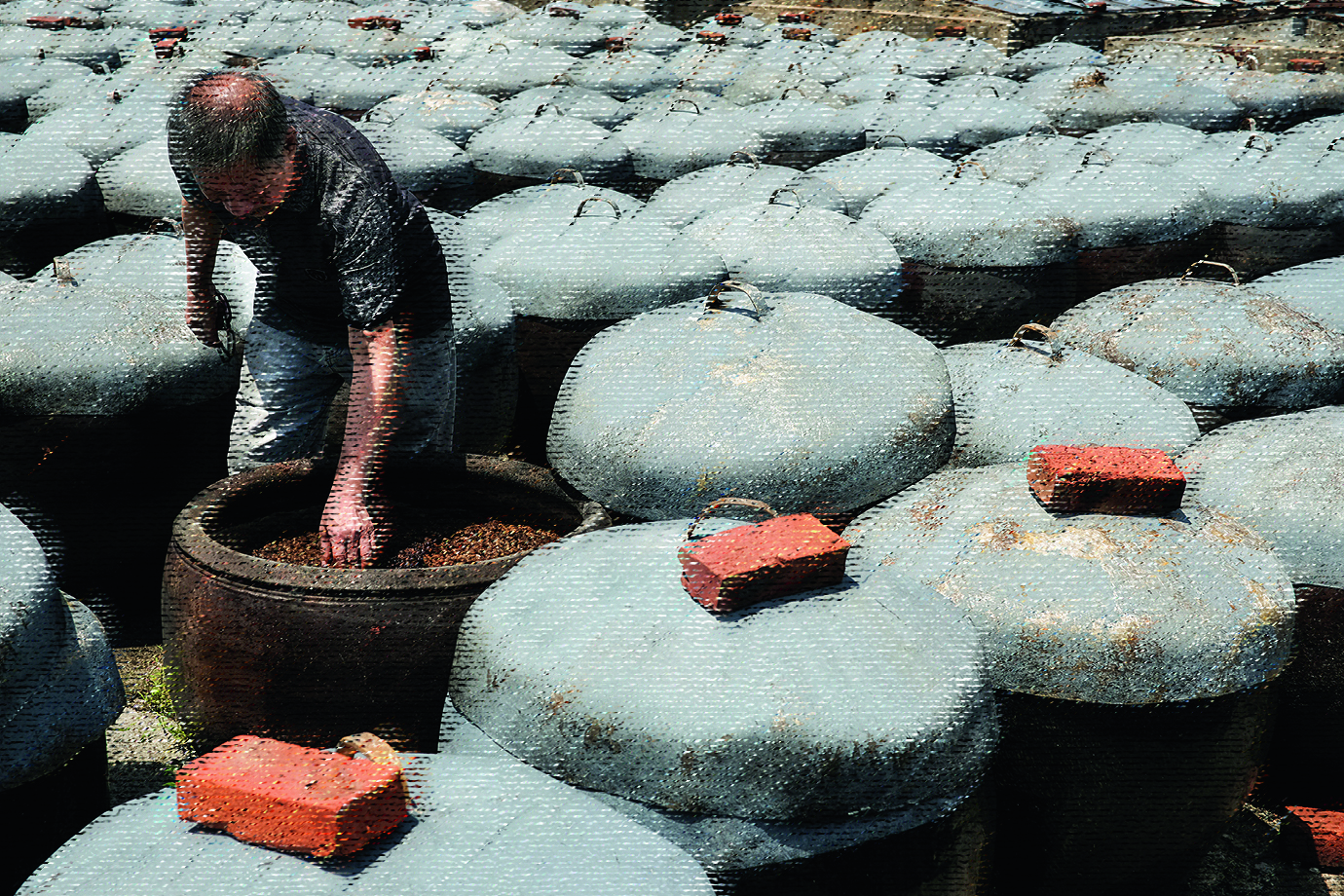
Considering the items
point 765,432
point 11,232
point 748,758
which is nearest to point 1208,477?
point 765,432

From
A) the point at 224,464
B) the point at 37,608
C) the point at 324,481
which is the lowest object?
the point at 224,464

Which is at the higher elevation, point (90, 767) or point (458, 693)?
point (458, 693)

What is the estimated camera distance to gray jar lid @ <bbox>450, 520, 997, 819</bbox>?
2.07 meters

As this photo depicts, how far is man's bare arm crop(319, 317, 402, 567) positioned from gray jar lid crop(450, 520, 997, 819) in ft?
2.14

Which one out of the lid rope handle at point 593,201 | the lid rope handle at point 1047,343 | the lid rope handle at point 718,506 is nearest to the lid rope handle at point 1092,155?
the lid rope handle at point 1047,343

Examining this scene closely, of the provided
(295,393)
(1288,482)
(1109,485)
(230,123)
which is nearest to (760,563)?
(1109,485)

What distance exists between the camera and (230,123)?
2.87 m

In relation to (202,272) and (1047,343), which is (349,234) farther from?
(1047,343)

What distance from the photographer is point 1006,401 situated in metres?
3.83

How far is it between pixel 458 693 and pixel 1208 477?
230 centimetres

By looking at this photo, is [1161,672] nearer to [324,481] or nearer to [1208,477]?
[1208,477]

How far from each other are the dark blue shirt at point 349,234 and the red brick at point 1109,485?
176 cm

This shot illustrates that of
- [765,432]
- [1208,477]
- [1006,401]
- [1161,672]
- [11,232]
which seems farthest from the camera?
[11,232]

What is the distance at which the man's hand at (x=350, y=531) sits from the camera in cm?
298
